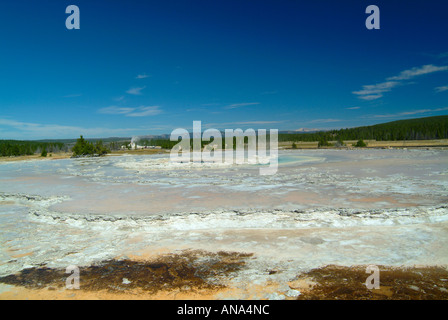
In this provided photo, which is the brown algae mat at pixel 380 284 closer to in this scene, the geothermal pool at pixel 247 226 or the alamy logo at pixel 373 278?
the alamy logo at pixel 373 278

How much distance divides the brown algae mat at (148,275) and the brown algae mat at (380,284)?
1.20m

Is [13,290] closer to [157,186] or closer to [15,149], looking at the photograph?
[157,186]

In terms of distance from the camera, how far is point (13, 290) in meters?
3.96

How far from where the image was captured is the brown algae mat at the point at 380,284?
11.8ft

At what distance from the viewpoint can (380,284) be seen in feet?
12.7

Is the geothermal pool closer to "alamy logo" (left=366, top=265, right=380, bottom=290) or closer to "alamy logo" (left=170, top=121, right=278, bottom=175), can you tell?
"alamy logo" (left=366, top=265, right=380, bottom=290)

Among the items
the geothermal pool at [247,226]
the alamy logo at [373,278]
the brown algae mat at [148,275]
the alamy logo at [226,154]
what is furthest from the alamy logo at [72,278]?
the alamy logo at [226,154]

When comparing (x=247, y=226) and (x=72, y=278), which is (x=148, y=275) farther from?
(x=247, y=226)

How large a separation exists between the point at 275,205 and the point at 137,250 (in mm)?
4219

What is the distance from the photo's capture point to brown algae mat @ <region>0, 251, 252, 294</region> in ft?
13.1

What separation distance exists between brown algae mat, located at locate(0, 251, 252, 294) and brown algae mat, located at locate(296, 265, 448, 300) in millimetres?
1197

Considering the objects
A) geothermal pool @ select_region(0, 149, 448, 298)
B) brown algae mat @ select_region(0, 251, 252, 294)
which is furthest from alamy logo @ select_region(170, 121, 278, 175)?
brown algae mat @ select_region(0, 251, 252, 294)

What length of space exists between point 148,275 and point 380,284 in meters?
3.27
